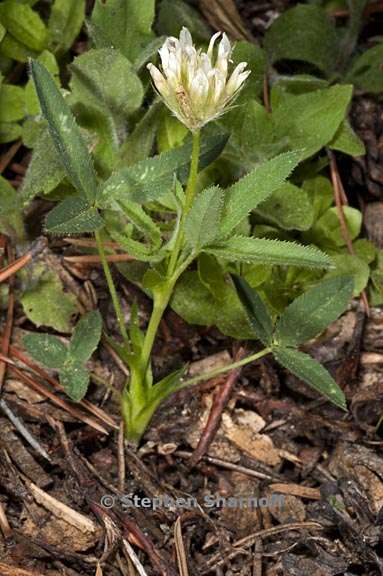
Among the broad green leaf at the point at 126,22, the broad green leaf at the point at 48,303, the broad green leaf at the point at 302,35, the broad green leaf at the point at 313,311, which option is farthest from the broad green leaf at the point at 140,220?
the broad green leaf at the point at 302,35

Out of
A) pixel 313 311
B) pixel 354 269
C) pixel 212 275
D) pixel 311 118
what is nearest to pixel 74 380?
pixel 212 275

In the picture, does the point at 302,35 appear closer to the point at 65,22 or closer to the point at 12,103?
the point at 65,22

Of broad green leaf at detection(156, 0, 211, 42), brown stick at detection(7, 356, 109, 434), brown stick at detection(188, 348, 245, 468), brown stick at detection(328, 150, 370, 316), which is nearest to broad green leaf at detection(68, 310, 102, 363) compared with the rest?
brown stick at detection(7, 356, 109, 434)

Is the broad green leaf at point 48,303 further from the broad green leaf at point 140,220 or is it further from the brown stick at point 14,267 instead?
the broad green leaf at point 140,220

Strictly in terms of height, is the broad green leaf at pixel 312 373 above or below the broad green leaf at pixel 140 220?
below

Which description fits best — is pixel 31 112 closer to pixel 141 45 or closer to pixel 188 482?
pixel 141 45

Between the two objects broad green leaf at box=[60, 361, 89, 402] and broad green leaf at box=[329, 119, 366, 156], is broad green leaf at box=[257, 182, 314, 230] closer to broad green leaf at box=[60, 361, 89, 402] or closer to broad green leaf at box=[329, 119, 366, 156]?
broad green leaf at box=[329, 119, 366, 156]

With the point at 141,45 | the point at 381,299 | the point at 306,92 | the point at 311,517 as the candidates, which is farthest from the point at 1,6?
the point at 311,517
